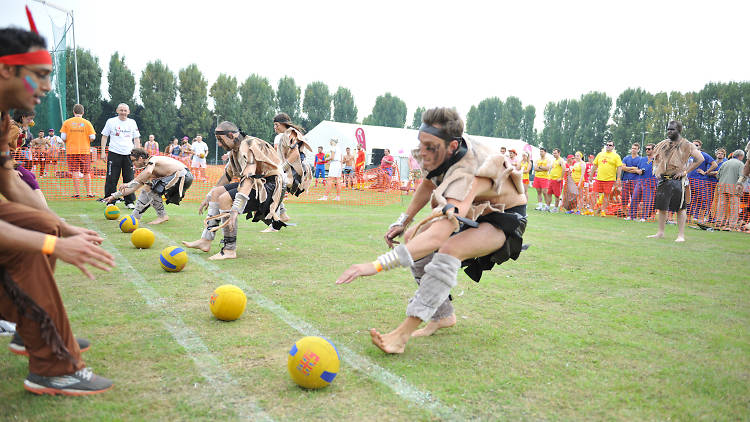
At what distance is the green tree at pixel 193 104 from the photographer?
60081 mm

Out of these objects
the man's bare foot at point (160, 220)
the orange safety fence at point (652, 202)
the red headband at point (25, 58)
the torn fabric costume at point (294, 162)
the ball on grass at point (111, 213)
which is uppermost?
the red headband at point (25, 58)

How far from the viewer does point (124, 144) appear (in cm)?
1157

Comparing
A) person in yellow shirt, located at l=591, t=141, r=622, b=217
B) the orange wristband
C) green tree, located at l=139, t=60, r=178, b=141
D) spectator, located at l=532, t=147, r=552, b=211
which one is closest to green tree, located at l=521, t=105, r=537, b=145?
green tree, located at l=139, t=60, r=178, b=141

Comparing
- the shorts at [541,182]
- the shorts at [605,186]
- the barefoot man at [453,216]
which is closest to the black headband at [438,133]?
the barefoot man at [453,216]

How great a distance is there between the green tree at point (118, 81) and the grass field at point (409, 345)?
57.1 m

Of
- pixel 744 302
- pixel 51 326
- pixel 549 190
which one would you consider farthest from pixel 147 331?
pixel 549 190

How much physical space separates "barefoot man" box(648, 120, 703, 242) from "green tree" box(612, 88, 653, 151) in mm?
61402

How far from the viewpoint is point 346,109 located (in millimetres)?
78125

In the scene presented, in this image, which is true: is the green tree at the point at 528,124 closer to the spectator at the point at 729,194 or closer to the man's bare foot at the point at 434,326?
the spectator at the point at 729,194

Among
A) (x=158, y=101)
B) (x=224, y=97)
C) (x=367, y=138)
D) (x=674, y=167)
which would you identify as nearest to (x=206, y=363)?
(x=674, y=167)

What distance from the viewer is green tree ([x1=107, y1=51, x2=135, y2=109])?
185 feet

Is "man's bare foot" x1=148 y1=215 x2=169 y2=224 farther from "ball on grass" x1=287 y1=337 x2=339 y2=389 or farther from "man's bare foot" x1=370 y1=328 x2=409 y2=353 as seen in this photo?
"ball on grass" x1=287 y1=337 x2=339 y2=389

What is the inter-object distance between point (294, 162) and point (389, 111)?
7736cm

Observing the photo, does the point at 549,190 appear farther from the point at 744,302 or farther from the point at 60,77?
the point at 60,77
